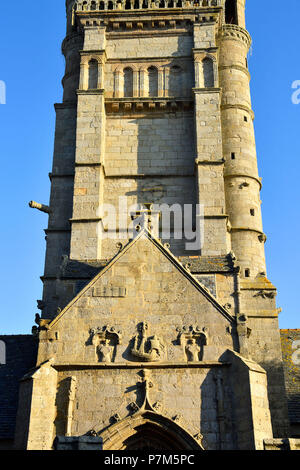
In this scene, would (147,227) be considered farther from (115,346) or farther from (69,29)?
(69,29)

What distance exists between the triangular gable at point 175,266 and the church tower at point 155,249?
0.04m

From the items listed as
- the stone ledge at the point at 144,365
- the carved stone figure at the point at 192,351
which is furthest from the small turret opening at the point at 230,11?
the stone ledge at the point at 144,365

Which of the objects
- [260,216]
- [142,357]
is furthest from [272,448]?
[260,216]

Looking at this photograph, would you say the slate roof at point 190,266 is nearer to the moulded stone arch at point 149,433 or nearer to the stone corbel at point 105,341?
the stone corbel at point 105,341

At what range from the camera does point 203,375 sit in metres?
16.3

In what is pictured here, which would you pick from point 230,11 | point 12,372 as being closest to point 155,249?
point 12,372

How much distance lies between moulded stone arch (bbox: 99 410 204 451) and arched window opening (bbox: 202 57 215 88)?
15.5m

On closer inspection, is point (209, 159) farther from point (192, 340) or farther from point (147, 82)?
point (192, 340)

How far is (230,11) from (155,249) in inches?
730

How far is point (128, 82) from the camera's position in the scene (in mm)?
27766

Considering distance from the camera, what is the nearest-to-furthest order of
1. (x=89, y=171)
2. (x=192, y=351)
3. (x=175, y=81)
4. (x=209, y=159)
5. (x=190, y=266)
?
(x=192, y=351)
(x=190, y=266)
(x=89, y=171)
(x=209, y=159)
(x=175, y=81)

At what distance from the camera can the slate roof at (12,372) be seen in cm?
1862

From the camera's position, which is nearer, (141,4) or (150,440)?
(150,440)

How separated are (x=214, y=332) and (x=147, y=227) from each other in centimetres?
361
